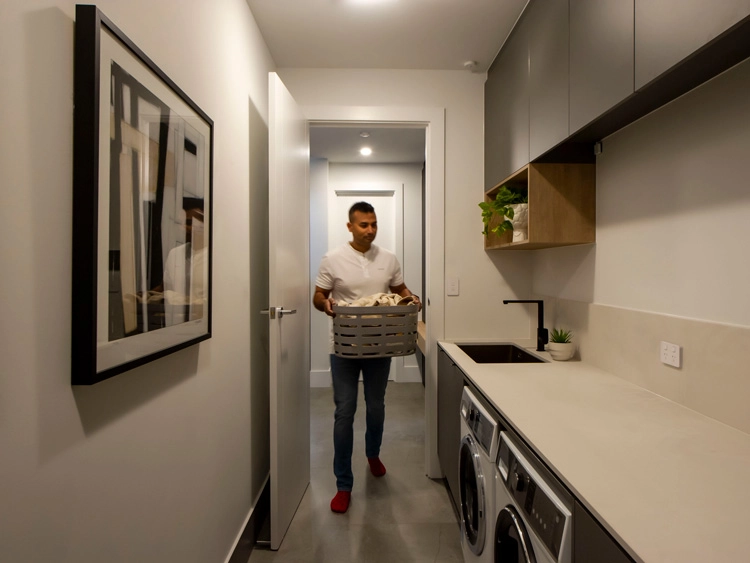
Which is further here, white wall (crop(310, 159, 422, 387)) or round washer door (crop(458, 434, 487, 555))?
white wall (crop(310, 159, 422, 387))

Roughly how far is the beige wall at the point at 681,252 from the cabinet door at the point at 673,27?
0.29 metres

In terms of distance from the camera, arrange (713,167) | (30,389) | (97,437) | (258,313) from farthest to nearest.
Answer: (258,313), (713,167), (97,437), (30,389)

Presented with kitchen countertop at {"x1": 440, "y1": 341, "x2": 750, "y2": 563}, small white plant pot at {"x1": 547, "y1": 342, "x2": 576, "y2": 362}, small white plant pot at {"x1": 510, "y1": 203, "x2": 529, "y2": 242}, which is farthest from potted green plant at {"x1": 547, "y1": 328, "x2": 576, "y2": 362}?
small white plant pot at {"x1": 510, "y1": 203, "x2": 529, "y2": 242}

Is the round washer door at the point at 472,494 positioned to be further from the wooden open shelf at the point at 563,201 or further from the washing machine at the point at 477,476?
the wooden open shelf at the point at 563,201

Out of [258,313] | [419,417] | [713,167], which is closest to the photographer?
[713,167]

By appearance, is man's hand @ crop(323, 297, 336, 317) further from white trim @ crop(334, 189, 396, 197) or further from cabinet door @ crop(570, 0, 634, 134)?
white trim @ crop(334, 189, 396, 197)

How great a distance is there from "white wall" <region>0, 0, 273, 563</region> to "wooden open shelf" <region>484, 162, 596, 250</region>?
1264 millimetres

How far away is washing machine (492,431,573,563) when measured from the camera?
776mm

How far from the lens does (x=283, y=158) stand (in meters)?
1.81

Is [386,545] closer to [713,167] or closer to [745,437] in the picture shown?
[745,437]

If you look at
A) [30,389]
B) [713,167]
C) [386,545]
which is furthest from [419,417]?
[30,389]

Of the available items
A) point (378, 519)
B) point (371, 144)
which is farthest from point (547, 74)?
point (371, 144)

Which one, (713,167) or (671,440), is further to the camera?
(713,167)

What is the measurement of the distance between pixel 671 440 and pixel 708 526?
1.21ft
